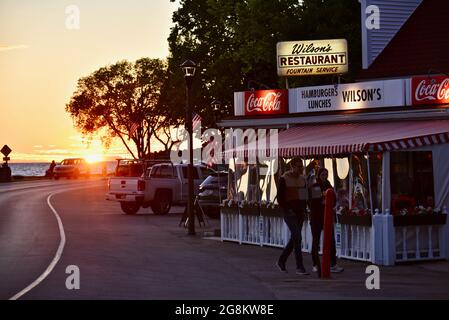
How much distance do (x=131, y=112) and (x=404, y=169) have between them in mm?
84423

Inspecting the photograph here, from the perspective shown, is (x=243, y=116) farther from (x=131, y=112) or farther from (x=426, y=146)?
(x=131, y=112)

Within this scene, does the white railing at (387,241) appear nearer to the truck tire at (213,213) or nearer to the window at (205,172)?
the truck tire at (213,213)

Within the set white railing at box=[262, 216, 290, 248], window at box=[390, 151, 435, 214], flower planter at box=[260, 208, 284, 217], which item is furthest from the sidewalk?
window at box=[390, 151, 435, 214]

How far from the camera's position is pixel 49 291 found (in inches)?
597

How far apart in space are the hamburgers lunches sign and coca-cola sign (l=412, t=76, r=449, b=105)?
19.2 ft

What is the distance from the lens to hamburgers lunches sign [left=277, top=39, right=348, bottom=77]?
30.3m

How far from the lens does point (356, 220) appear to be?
20797 millimetres

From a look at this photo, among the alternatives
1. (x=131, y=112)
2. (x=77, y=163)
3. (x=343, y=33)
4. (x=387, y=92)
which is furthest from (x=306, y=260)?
(x=131, y=112)

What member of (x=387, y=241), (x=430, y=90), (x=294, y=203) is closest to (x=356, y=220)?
(x=387, y=241)

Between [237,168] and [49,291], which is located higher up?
[237,168]

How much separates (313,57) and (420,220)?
10605mm

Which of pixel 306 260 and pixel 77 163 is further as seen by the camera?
pixel 77 163

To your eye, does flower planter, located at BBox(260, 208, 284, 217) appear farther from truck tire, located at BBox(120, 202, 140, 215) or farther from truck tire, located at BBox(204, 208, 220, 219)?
truck tire, located at BBox(120, 202, 140, 215)

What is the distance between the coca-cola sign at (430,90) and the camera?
2398 centimetres
